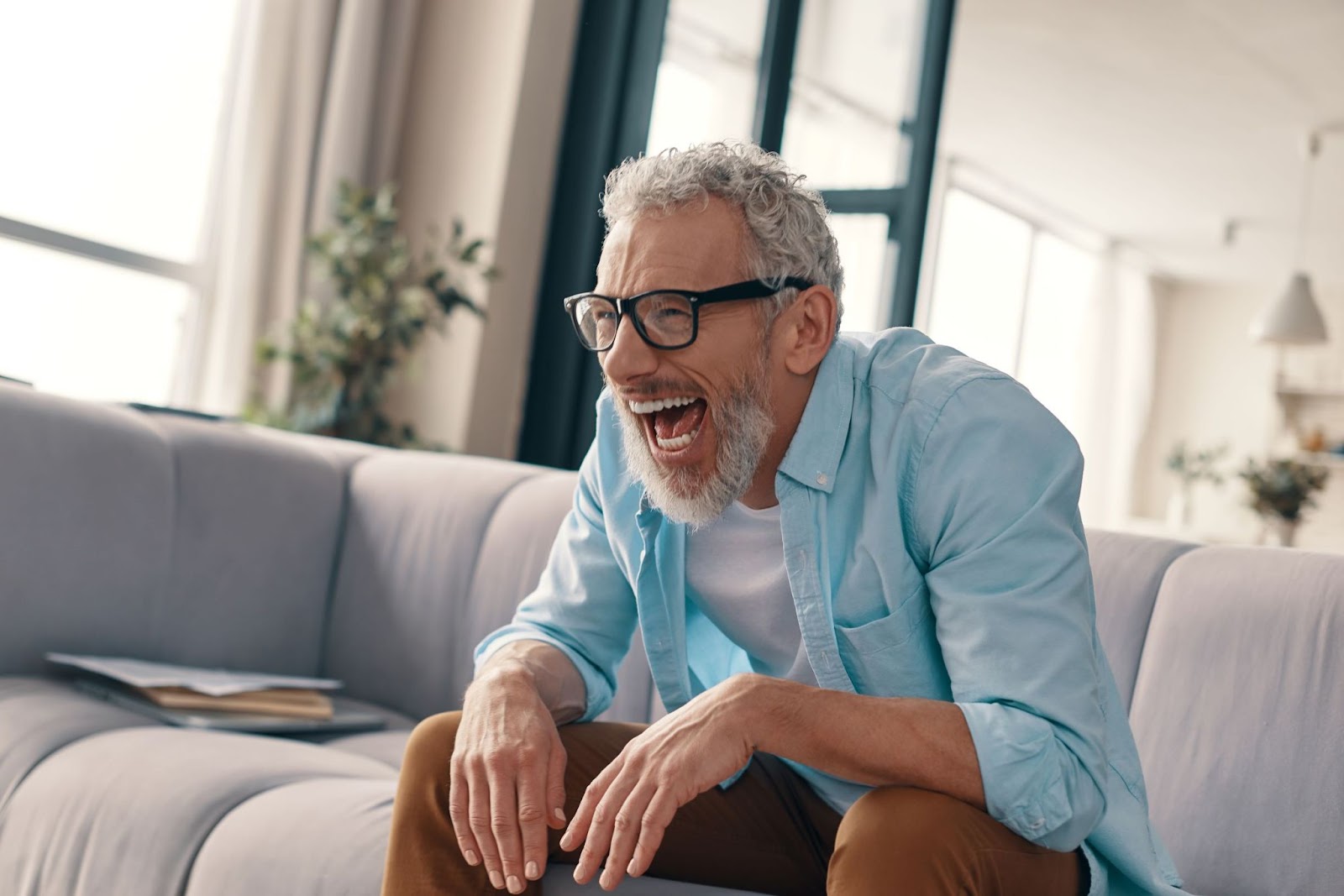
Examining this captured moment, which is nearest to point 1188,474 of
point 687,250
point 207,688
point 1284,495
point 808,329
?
point 1284,495

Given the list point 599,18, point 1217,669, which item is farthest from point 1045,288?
point 1217,669

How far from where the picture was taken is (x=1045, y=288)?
351 inches

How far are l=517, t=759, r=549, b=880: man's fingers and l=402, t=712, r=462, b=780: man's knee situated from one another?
0.09 meters

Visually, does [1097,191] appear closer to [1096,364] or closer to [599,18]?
[1096,364]

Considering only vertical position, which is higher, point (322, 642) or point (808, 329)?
point (808, 329)

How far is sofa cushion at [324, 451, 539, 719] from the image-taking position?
2.29m

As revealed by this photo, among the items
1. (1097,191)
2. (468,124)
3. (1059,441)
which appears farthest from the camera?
(1097,191)

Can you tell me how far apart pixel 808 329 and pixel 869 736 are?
475 mm

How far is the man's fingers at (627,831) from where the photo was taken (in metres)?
1.11

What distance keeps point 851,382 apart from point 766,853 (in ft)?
1.68

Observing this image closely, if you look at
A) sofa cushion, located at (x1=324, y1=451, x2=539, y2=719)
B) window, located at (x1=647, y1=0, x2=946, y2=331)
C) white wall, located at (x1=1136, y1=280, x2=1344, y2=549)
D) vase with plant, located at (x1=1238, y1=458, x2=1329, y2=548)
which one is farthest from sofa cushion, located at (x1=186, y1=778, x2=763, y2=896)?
white wall, located at (x1=1136, y1=280, x2=1344, y2=549)

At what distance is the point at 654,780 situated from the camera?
44.1 inches

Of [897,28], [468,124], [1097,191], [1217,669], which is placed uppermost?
[1097,191]

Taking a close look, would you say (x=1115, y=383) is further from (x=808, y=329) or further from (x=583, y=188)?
(x=808, y=329)
